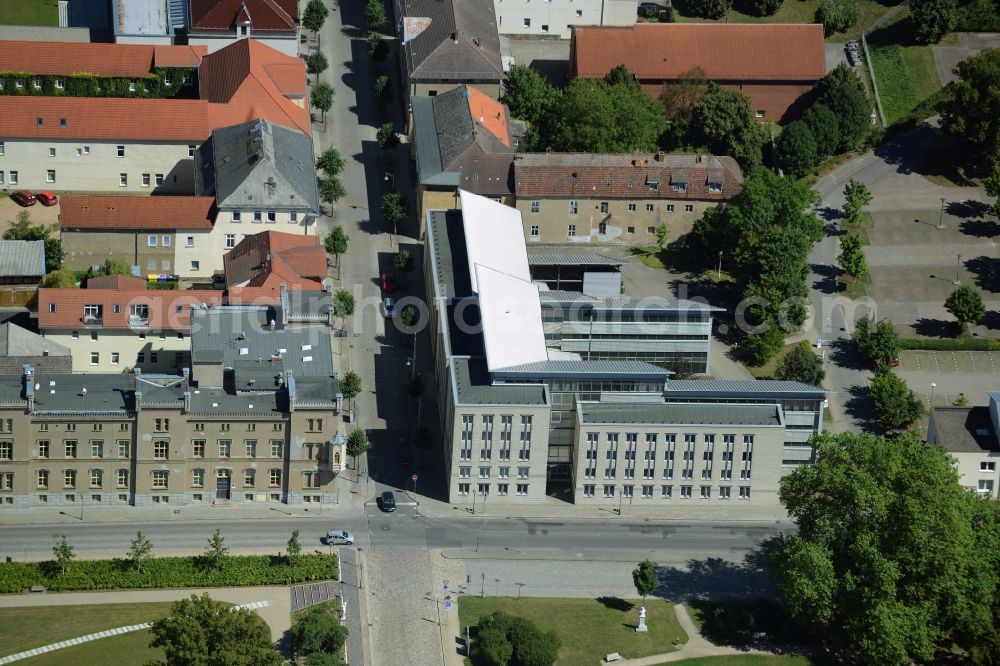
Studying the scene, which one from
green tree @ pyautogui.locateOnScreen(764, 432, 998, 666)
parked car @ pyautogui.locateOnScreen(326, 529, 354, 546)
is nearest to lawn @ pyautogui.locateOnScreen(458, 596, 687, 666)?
green tree @ pyautogui.locateOnScreen(764, 432, 998, 666)

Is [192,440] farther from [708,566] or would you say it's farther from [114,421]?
[708,566]

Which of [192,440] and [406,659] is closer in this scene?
[406,659]

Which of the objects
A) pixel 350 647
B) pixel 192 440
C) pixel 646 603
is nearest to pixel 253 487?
pixel 192 440

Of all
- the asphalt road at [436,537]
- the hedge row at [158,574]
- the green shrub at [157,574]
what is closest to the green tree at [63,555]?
the hedge row at [158,574]

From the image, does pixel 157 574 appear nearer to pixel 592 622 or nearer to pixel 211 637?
pixel 211 637

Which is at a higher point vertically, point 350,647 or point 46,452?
point 46,452

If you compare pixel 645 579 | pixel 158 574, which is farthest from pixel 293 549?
pixel 645 579

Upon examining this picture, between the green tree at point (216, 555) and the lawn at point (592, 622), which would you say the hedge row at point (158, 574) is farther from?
the lawn at point (592, 622)
